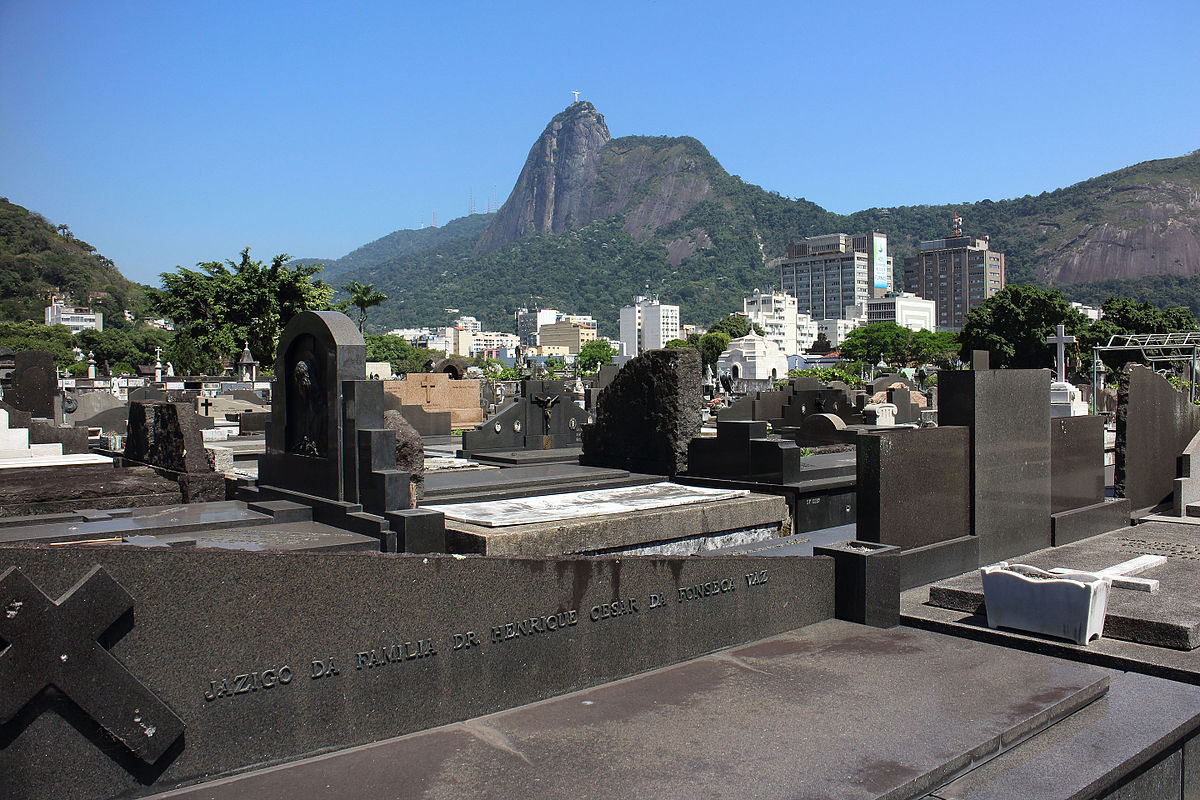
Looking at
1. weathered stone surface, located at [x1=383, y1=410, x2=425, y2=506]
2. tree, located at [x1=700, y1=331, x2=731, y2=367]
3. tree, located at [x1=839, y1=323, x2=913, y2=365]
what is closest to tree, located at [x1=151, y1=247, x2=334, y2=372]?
weathered stone surface, located at [x1=383, y1=410, x2=425, y2=506]

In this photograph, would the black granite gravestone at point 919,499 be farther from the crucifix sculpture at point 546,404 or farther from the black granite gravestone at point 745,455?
the crucifix sculpture at point 546,404

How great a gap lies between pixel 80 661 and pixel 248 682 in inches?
25.4

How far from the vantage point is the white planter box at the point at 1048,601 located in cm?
529

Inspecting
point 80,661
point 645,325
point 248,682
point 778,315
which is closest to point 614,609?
point 248,682

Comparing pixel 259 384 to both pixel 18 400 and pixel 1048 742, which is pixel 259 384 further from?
pixel 1048 742

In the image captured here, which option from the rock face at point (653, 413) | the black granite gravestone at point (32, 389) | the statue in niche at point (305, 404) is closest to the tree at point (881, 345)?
the black granite gravestone at point (32, 389)

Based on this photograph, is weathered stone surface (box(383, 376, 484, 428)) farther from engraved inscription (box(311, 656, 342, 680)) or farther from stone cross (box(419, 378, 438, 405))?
engraved inscription (box(311, 656, 342, 680))

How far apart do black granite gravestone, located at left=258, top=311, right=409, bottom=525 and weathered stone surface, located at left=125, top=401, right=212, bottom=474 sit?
967mm

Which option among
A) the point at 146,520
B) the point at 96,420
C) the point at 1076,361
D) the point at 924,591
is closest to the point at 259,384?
the point at 96,420

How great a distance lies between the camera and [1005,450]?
306 inches

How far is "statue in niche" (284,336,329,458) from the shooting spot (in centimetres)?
779

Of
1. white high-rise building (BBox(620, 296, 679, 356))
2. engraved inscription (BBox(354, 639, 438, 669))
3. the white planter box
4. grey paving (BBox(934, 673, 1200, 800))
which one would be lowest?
grey paving (BBox(934, 673, 1200, 800))

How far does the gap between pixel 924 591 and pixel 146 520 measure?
6.29 metres

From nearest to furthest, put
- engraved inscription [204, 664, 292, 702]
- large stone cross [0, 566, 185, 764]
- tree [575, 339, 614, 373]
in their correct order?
large stone cross [0, 566, 185, 764]
engraved inscription [204, 664, 292, 702]
tree [575, 339, 614, 373]
